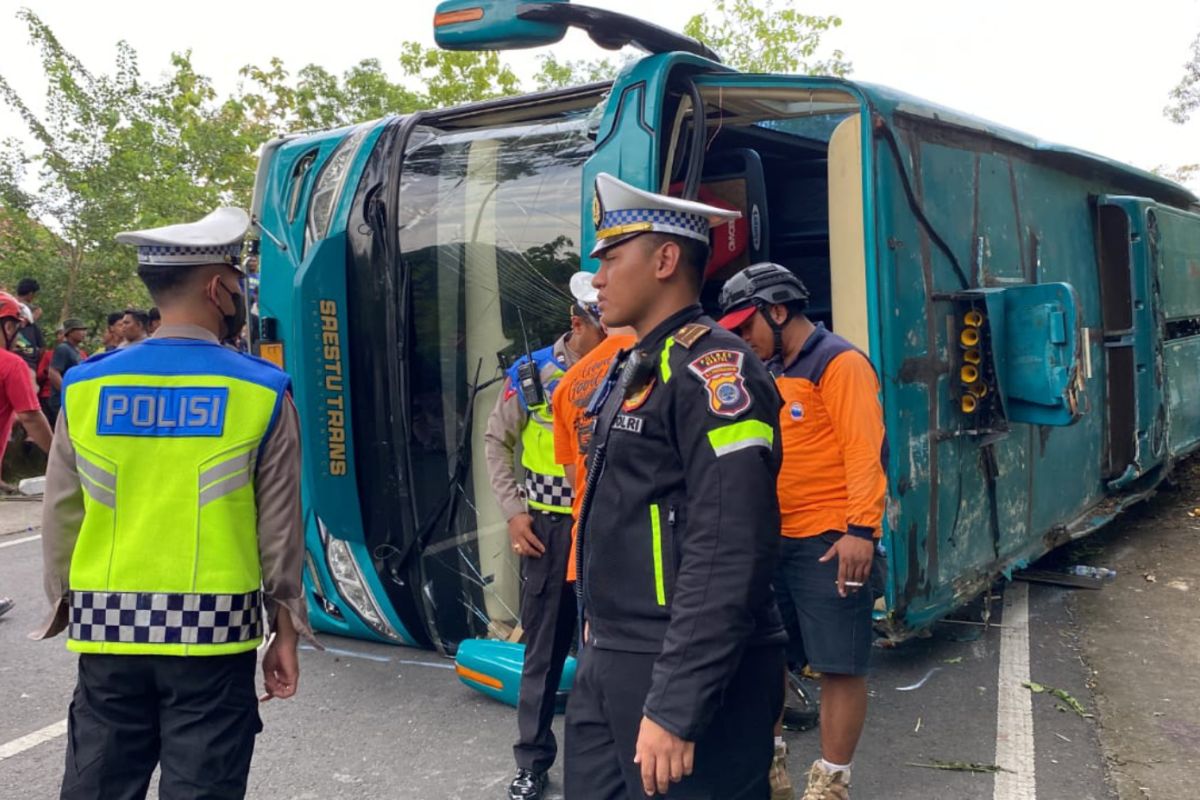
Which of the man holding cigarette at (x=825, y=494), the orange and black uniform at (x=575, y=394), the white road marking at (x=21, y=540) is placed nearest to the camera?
the orange and black uniform at (x=575, y=394)

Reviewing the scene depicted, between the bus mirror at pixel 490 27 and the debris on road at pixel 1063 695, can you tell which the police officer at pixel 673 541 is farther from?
the debris on road at pixel 1063 695

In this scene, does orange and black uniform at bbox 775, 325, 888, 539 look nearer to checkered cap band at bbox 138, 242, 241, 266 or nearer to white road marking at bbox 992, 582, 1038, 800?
white road marking at bbox 992, 582, 1038, 800

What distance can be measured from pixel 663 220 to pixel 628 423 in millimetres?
401

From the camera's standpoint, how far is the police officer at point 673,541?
6.11ft

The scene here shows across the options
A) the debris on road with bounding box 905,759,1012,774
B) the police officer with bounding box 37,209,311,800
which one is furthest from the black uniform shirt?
the debris on road with bounding box 905,759,1012,774

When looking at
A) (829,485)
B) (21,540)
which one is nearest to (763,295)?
(829,485)

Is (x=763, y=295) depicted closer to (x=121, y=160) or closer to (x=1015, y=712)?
(x=1015, y=712)

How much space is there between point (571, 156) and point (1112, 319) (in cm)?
445

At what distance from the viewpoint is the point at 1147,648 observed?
17.4 ft

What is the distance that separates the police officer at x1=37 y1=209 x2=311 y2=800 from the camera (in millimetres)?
2299

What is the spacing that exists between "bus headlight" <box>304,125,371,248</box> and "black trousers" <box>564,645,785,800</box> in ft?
10.7

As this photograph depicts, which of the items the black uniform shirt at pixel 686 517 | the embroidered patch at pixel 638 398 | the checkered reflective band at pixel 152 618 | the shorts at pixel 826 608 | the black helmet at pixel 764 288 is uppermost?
the black helmet at pixel 764 288

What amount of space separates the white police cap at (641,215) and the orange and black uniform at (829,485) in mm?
1393

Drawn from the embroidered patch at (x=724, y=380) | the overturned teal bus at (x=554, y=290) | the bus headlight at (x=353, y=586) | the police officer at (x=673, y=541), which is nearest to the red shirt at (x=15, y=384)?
the overturned teal bus at (x=554, y=290)
